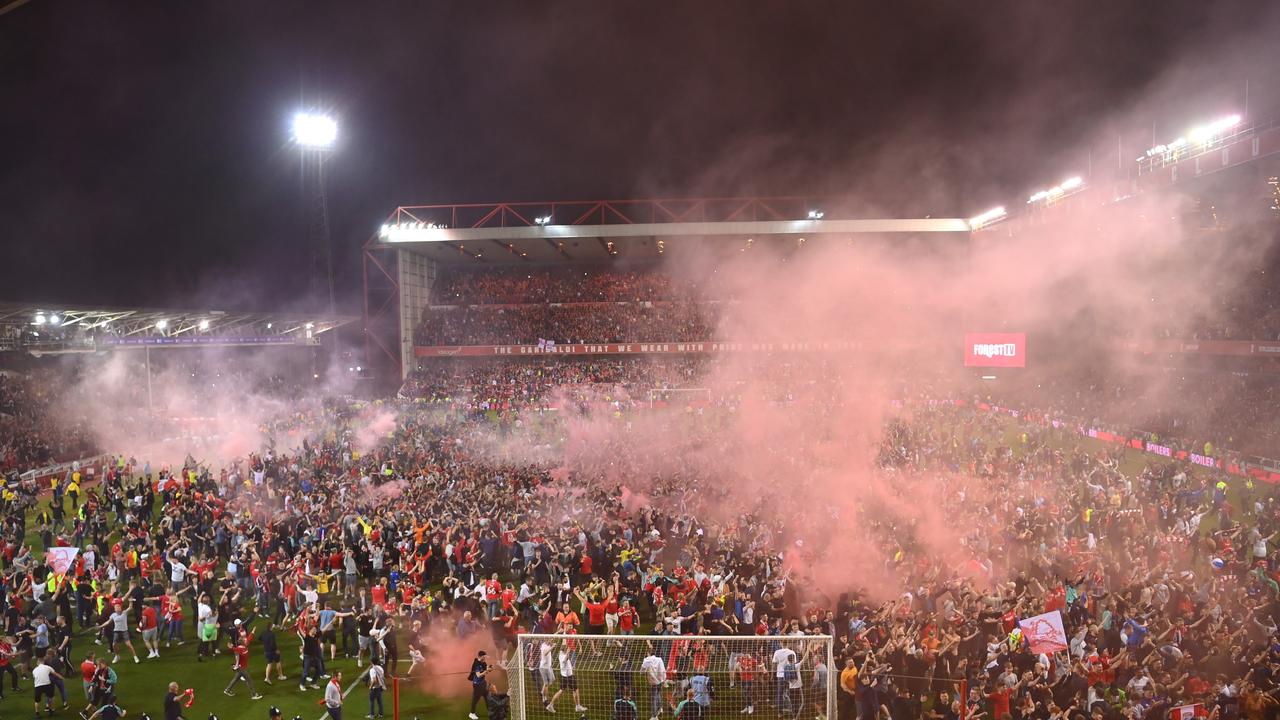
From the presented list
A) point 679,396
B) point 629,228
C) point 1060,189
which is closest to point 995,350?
point 1060,189

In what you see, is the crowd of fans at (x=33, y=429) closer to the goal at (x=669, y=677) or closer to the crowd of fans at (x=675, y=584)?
the crowd of fans at (x=675, y=584)

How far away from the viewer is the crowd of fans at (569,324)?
29875 mm

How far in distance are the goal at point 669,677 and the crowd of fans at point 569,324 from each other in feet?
73.4

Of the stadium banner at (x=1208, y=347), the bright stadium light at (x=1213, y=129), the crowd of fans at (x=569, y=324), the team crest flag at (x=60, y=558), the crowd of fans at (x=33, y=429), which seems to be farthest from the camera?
the crowd of fans at (x=569, y=324)

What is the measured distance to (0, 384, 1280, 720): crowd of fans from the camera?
273 inches

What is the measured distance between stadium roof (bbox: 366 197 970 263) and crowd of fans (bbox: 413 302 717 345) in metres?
2.66

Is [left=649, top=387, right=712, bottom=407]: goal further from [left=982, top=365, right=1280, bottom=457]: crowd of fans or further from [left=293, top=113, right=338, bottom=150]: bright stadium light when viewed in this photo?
[left=293, top=113, right=338, bottom=150]: bright stadium light

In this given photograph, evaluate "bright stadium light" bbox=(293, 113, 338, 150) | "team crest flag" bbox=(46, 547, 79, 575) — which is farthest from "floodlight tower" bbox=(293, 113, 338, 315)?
"team crest flag" bbox=(46, 547, 79, 575)

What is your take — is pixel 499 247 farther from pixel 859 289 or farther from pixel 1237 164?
pixel 1237 164

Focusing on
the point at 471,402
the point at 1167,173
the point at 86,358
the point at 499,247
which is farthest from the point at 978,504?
the point at 86,358

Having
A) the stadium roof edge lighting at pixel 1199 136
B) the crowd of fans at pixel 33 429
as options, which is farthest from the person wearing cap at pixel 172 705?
the stadium roof edge lighting at pixel 1199 136

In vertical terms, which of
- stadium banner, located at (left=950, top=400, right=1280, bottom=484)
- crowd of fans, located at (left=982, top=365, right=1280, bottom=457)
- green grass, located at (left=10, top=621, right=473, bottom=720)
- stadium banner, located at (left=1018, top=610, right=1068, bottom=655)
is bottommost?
green grass, located at (left=10, top=621, right=473, bottom=720)

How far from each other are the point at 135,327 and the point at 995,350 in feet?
94.8

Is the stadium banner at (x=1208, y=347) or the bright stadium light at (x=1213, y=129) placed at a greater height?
the bright stadium light at (x=1213, y=129)
